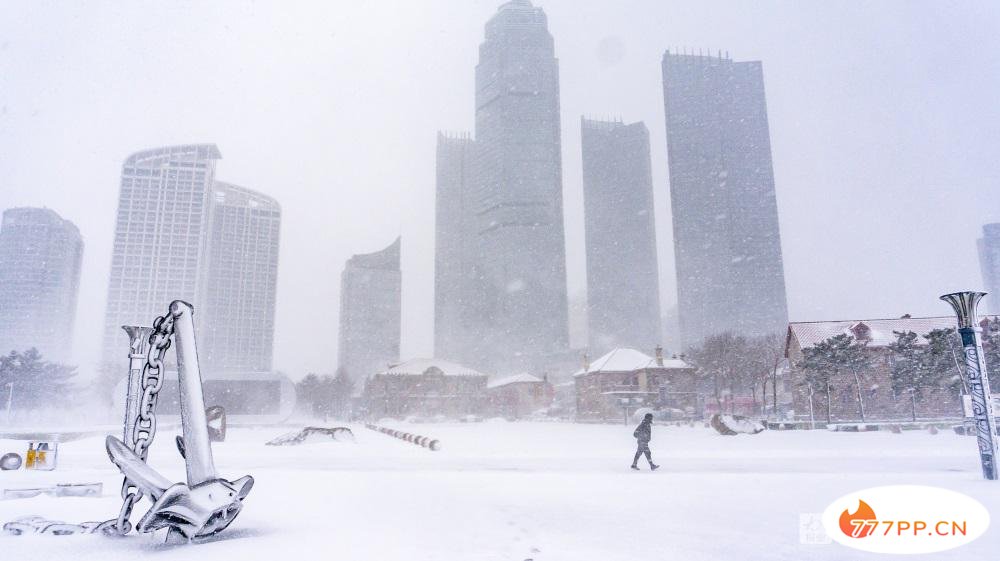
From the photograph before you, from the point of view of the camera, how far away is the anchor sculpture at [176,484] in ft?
21.1

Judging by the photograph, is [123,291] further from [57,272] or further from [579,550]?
[579,550]

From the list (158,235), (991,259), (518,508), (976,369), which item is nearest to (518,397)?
(976,369)

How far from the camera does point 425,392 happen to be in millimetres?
78562

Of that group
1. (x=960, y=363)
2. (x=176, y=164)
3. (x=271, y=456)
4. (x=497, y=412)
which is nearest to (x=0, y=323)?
(x=176, y=164)

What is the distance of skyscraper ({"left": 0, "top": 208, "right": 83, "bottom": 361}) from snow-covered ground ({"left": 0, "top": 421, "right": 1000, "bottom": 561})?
144628 mm

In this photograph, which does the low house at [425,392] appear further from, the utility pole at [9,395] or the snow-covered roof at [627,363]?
the utility pole at [9,395]

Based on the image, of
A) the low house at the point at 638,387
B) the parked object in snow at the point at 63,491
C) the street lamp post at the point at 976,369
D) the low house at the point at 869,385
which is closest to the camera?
the parked object in snow at the point at 63,491

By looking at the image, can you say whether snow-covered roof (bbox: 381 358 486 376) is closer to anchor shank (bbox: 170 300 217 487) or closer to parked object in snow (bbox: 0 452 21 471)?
parked object in snow (bbox: 0 452 21 471)

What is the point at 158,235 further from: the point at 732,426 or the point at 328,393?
the point at 732,426

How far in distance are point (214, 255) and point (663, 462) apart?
625 feet

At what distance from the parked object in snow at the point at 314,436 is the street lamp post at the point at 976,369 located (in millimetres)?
25353

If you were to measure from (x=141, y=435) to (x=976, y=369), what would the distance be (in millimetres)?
15711

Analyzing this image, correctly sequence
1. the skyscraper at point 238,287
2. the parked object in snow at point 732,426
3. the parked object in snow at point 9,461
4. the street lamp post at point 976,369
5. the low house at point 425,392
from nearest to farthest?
the street lamp post at point 976,369
the parked object in snow at point 9,461
the parked object in snow at point 732,426
the low house at point 425,392
the skyscraper at point 238,287

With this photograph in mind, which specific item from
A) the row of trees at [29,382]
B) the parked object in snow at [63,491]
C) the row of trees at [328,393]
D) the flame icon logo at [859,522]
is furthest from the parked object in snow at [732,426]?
the row of trees at [328,393]
